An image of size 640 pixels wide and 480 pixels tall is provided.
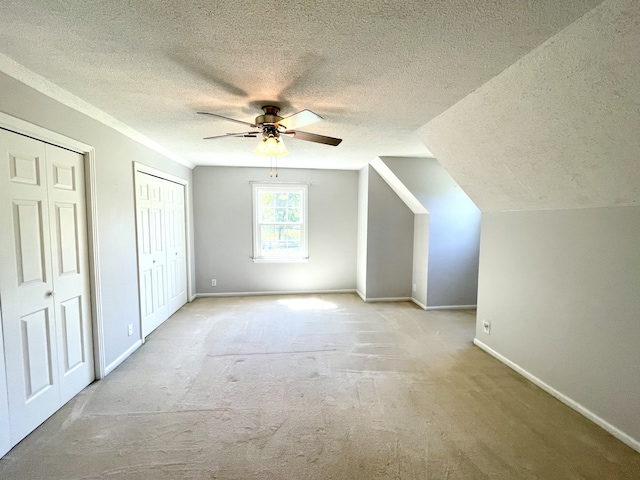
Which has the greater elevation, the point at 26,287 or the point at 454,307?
the point at 26,287

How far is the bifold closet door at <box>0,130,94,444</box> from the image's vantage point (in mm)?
1692

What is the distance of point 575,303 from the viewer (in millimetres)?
2090

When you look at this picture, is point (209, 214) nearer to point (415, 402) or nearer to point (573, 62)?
point (415, 402)

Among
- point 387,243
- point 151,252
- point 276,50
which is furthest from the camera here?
point 387,243

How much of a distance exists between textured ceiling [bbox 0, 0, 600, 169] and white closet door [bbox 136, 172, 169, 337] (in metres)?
1.12

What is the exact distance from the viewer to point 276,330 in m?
3.49

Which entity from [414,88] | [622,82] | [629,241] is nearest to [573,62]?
[622,82]

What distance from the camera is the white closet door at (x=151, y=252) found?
317 cm

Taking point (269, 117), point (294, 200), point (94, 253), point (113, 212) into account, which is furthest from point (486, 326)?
point (113, 212)

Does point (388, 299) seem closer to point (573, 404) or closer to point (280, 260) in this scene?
point (280, 260)

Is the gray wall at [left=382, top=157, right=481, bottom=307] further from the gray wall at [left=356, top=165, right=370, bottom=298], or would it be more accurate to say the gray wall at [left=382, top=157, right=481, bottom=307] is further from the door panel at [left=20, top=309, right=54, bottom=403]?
the door panel at [left=20, top=309, right=54, bottom=403]

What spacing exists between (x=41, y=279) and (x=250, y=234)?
319cm

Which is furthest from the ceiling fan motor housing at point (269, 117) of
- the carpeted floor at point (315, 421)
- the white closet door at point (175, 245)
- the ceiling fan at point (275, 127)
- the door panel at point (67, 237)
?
the white closet door at point (175, 245)

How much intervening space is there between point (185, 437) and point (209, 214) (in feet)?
12.1
